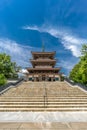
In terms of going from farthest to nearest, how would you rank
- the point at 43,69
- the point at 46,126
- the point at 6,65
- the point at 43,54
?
the point at 43,54
the point at 43,69
the point at 6,65
the point at 46,126

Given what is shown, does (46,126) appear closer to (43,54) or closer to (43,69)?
(43,69)

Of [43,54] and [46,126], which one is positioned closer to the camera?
[46,126]

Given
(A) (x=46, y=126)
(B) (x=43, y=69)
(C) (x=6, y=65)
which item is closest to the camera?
(A) (x=46, y=126)

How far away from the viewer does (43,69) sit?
52.2m

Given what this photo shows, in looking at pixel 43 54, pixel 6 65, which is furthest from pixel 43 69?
pixel 6 65

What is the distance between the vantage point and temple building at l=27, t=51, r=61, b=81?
170 feet

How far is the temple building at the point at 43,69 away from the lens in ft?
170

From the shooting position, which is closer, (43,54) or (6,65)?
(6,65)

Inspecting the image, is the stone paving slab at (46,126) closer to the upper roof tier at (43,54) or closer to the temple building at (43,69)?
the temple building at (43,69)

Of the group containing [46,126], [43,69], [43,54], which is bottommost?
[46,126]

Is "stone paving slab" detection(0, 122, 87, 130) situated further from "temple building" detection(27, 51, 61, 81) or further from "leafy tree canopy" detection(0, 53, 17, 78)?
"temple building" detection(27, 51, 61, 81)

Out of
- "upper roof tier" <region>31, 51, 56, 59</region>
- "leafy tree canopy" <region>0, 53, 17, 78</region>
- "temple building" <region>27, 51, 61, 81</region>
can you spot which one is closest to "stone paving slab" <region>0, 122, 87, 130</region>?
"leafy tree canopy" <region>0, 53, 17, 78</region>

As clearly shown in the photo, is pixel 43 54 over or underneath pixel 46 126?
over

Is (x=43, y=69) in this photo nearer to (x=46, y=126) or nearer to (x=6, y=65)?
(x=6, y=65)
